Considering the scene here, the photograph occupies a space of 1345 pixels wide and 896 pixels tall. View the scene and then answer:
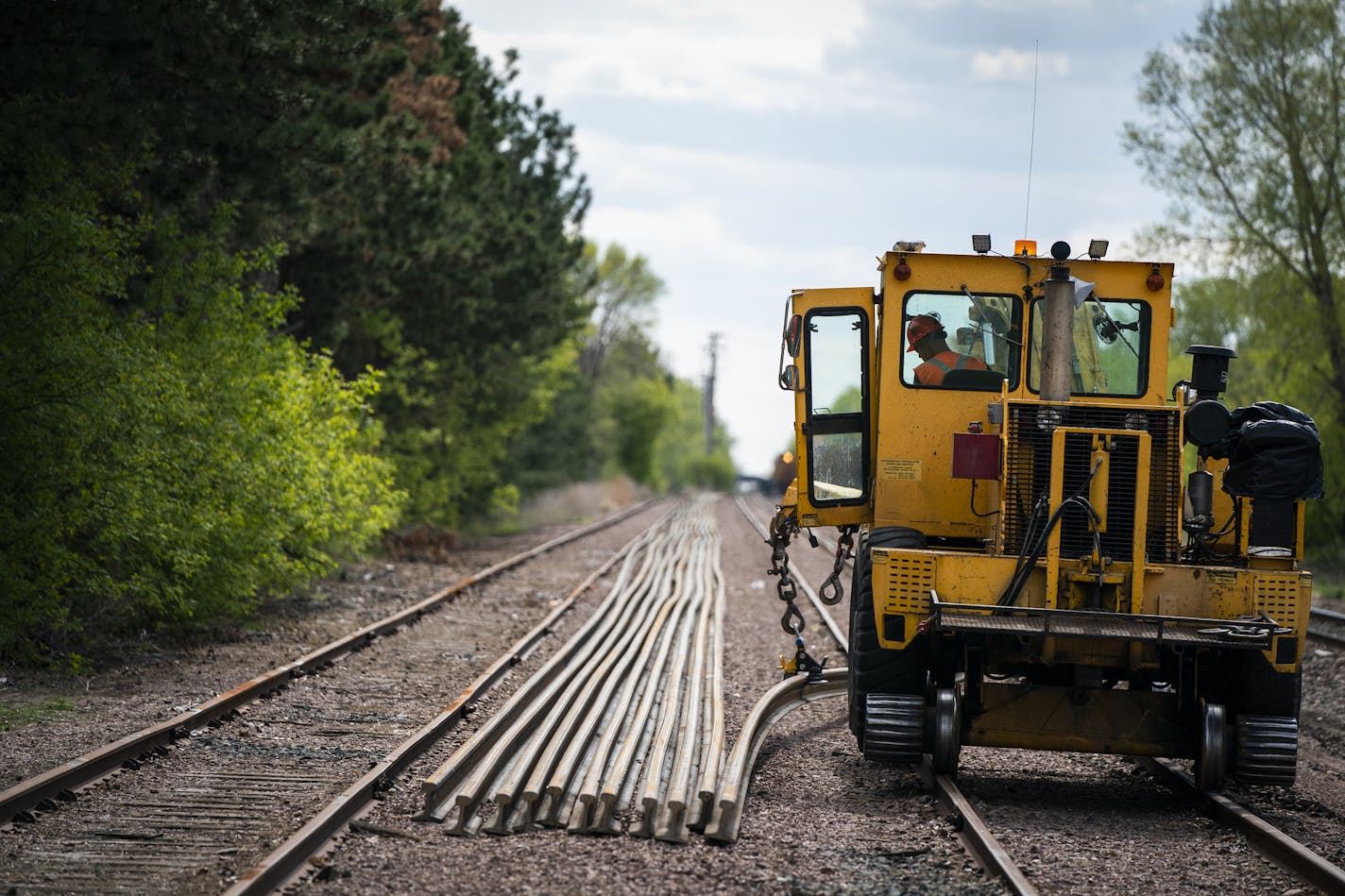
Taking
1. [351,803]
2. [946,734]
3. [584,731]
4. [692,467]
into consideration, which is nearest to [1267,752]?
[946,734]

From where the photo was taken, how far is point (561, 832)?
7.20 meters

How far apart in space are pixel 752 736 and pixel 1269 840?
131 inches

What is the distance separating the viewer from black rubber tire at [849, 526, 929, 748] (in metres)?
8.81

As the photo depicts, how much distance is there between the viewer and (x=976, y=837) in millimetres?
7227

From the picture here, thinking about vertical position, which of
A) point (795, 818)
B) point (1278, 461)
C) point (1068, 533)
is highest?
point (1278, 461)

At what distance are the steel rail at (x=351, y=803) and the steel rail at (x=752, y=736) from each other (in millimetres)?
1874

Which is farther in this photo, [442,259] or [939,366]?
[442,259]

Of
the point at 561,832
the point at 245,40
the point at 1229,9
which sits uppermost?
the point at 1229,9

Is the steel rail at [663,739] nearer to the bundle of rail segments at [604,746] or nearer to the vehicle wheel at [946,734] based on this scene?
the bundle of rail segments at [604,746]

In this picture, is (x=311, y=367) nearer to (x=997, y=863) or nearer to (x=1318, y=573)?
(x=997, y=863)

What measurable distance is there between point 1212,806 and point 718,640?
23.5 feet

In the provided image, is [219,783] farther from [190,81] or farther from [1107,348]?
[190,81]

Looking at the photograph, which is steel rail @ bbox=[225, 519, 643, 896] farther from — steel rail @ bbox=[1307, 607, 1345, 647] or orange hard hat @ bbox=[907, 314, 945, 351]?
steel rail @ bbox=[1307, 607, 1345, 647]

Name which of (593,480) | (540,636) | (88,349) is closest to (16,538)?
(88,349)
